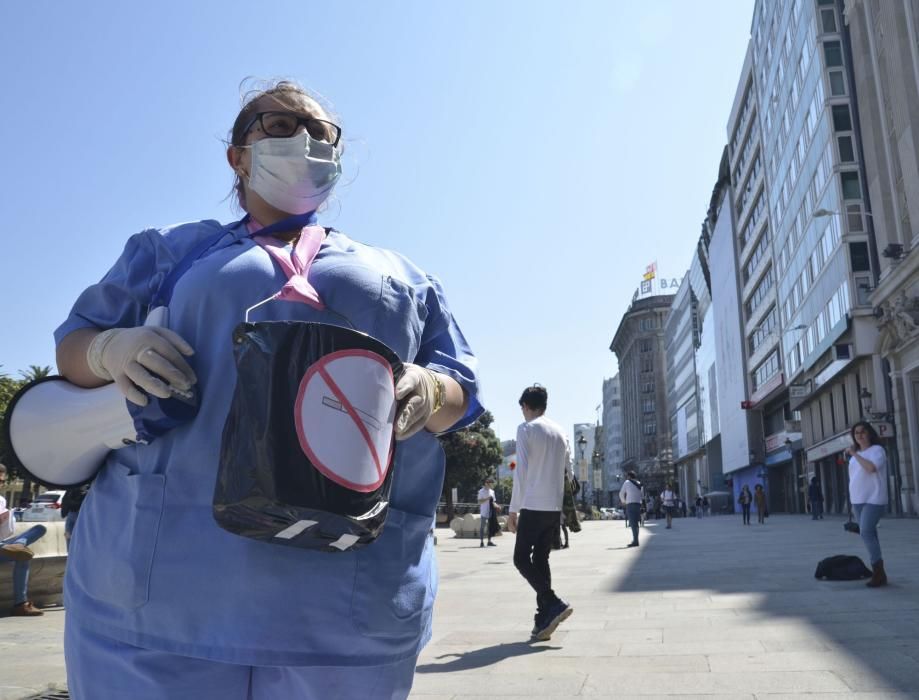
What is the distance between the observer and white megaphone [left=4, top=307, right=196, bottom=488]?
143cm

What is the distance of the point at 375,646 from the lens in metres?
1.39

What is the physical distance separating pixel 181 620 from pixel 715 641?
17.3ft

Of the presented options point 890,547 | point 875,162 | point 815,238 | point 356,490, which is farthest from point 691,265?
point 356,490

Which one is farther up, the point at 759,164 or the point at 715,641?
the point at 759,164

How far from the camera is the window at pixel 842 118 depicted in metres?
35.5

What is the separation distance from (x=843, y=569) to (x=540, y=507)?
481cm

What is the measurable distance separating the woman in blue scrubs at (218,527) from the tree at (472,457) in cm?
4612

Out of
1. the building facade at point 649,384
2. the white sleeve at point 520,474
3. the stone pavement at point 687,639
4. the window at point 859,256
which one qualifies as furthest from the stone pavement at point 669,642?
the building facade at point 649,384

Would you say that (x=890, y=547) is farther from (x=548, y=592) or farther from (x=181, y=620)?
(x=181, y=620)

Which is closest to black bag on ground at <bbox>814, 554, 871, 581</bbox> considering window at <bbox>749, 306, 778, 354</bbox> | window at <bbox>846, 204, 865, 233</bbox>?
window at <bbox>846, 204, 865, 233</bbox>

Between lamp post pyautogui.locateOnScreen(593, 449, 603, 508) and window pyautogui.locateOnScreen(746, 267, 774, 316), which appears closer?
window pyautogui.locateOnScreen(746, 267, 774, 316)

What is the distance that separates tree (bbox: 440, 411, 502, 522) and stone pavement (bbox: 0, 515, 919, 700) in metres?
38.0

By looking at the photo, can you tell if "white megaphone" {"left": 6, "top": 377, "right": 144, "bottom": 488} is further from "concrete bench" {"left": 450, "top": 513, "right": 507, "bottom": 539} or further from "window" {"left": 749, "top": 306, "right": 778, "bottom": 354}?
"window" {"left": 749, "top": 306, "right": 778, "bottom": 354}

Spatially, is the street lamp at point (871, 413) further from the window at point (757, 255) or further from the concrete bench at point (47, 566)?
the concrete bench at point (47, 566)
